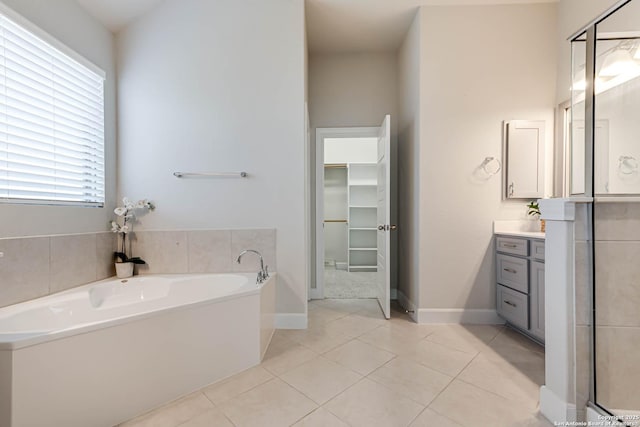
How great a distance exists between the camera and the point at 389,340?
215 centimetres

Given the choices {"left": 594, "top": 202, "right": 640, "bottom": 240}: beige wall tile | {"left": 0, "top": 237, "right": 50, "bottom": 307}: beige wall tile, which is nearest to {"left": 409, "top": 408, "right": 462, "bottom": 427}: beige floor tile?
{"left": 594, "top": 202, "right": 640, "bottom": 240}: beige wall tile

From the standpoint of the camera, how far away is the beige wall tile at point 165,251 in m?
2.36

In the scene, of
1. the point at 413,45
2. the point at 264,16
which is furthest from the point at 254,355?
the point at 413,45

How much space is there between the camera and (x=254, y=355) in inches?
70.3

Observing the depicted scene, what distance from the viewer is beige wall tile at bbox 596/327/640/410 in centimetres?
115

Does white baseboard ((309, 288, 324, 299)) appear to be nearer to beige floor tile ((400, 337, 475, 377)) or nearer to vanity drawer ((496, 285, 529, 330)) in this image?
beige floor tile ((400, 337, 475, 377))

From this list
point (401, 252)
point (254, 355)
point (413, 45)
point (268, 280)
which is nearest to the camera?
point (254, 355)

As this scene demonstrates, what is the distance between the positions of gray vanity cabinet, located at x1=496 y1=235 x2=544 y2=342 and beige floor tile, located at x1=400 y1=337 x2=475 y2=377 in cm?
58

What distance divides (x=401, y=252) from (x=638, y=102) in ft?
7.31

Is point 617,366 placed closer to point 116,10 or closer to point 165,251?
point 165,251

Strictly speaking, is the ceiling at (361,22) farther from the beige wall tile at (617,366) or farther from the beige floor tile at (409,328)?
the beige floor tile at (409,328)

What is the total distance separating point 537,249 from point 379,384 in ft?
5.05

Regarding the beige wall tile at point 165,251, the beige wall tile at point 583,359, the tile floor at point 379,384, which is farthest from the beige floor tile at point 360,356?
the beige wall tile at point 165,251

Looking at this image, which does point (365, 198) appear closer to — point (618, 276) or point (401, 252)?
point (401, 252)
